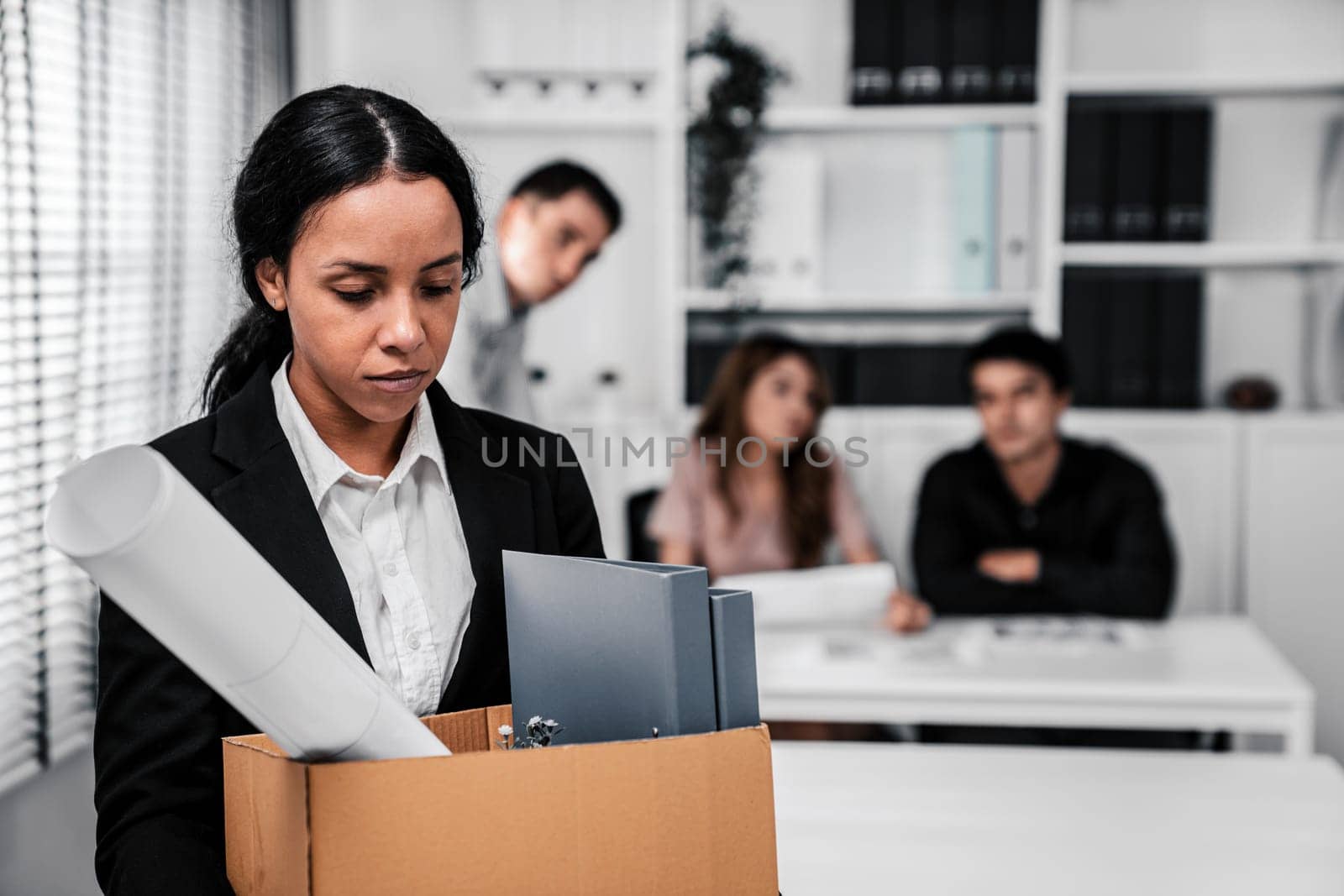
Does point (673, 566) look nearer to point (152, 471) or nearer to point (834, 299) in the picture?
point (152, 471)

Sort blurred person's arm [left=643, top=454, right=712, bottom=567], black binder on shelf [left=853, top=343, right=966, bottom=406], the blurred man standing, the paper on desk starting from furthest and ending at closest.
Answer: black binder on shelf [left=853, top=343, right=966, bottom=406]
blurred person's arm [left=643, top=454, right=712, bottom=567]
the blurred man standing
the paper on desk

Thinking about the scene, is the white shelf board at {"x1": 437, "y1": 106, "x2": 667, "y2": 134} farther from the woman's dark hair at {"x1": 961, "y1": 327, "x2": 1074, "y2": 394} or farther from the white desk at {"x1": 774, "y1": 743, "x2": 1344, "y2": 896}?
the white desk at {"x1": 774, "y1": 743, "x2": 1344, "y2": 896}

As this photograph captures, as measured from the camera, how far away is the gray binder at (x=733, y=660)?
2.60 feet

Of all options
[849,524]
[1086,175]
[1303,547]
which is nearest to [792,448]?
[849,524]

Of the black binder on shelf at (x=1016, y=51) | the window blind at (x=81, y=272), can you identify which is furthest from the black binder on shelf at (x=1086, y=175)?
the window blind at (x=81, y=272)

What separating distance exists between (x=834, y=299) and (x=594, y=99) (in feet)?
2.94

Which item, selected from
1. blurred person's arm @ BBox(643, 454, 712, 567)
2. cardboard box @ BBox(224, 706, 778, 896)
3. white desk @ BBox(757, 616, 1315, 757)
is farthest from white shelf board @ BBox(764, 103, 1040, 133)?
cardboard box @ BBox(224, 706, 778, 896)

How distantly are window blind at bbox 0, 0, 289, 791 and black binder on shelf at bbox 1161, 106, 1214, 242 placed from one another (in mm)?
2293

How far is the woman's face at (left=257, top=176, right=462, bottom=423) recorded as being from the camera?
85cm

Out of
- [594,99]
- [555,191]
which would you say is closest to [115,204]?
[555,191]

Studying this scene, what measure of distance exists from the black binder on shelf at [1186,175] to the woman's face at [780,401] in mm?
1112

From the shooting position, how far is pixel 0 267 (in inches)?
79.2

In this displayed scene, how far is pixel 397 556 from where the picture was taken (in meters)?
0.97

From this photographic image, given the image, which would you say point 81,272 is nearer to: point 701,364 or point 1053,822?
point 701,364
